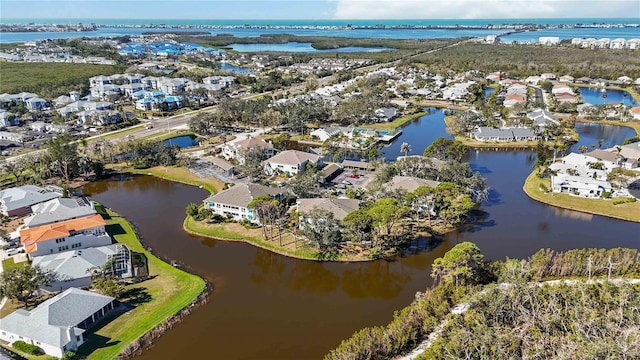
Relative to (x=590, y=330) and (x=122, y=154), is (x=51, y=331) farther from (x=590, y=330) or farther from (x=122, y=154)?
(x=122, y=154)

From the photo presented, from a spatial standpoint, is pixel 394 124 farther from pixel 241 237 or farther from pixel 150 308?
pixel 150 308

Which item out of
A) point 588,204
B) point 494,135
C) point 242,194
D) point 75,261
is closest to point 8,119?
point 242,194

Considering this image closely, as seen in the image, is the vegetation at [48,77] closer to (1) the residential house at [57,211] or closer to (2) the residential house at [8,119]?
(2) the residential house at [8,119]

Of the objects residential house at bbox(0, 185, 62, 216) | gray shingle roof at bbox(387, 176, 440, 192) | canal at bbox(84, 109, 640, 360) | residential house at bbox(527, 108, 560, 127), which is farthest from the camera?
residential house at bbox(527, 108, 560, 127)

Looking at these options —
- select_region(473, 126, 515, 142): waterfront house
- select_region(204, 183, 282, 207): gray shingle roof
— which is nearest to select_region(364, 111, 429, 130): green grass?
select_region(473, 126, 515, 142): waterfront house

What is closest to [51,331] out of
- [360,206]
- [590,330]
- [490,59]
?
[360,206]

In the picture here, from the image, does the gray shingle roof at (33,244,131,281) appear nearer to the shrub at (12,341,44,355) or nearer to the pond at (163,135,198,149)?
the shrub at (12,341,44,355)

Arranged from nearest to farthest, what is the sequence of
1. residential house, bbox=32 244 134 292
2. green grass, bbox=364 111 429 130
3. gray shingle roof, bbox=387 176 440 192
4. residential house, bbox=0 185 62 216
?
residential house, bbox=32 244 134 292 < residential house, bbox=0 185 62 216 < gray shingle roof, bbox=387 176 440 192 < green grass, bbox=364 111 429 130
